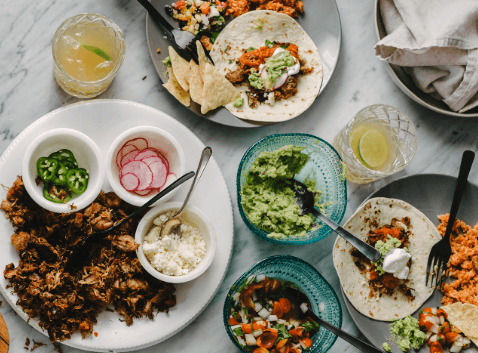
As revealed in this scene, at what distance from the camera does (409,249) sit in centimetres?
243

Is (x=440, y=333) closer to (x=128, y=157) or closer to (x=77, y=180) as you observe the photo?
(x=128, y=157)

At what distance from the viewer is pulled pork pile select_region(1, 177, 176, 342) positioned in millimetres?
2045

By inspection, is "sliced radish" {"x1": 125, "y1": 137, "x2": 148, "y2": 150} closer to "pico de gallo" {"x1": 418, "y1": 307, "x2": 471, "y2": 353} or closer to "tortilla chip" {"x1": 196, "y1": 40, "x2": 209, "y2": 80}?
"tortilla chip" {"x1": 196, "y1": 40, "x2": 209, "y2": 80}

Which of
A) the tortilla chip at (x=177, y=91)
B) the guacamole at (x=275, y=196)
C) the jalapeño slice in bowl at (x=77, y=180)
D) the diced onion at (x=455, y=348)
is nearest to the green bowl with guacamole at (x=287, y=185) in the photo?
the guacamole at (x=275, y=196)

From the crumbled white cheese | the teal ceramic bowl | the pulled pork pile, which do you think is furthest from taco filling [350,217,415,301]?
the pulled pork pile

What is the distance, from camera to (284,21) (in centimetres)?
244

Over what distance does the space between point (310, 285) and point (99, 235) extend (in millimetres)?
1216

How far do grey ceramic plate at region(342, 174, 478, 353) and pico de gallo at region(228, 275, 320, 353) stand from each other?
37 centimetres

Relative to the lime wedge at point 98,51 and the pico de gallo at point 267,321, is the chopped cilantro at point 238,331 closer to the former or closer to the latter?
the pico de gallo at point 267,321

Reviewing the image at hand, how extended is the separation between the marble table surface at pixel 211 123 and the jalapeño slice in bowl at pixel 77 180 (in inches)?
21.1

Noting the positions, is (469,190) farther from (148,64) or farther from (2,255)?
(2,255)

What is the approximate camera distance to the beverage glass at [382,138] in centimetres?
237

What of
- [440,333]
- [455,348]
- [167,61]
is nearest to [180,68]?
[167,61]

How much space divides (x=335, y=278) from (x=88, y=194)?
1.52 m
